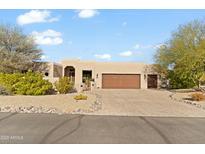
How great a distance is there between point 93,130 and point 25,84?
16884 mm

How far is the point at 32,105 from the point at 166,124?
8827mm

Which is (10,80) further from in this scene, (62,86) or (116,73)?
(116,73)

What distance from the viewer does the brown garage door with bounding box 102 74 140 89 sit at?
52656mm

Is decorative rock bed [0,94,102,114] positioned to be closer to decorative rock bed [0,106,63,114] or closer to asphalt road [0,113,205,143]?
decorative rock bed [0,106,63,114]

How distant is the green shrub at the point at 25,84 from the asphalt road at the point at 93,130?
11.7 metres

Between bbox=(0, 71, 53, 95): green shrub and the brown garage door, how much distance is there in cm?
2305

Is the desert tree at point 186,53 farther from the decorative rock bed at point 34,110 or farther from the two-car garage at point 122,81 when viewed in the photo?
the decorative rock bed at point 34,110

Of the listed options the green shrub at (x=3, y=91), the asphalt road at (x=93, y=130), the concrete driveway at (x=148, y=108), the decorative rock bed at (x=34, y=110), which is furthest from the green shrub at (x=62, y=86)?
the asphalt road at (x=93, y=130)

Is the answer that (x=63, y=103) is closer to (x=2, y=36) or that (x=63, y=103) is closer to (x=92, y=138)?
(x=92, y=138)

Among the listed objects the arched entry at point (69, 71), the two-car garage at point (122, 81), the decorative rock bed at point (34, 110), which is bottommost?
the decorative rock bed at point (34, 110)

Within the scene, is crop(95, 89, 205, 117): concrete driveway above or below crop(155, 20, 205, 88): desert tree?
below

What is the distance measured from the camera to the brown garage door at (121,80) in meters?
52.7

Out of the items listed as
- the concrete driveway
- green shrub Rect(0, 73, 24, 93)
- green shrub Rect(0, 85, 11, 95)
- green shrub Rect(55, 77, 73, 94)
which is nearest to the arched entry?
green shrub Rect(55, 77, 73, 94)
